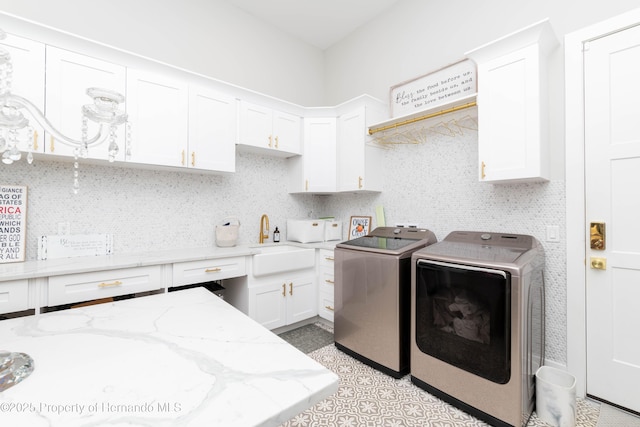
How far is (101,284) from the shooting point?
6.45 ft

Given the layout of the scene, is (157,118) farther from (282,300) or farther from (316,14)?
(316,14)

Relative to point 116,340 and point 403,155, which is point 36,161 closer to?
point 116,340

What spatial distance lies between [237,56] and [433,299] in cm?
314

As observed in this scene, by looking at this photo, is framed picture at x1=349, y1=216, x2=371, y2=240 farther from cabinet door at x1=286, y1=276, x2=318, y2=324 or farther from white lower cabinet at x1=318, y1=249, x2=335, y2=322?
cabinet door at x1=286, y1=276, x2=318, y2=324

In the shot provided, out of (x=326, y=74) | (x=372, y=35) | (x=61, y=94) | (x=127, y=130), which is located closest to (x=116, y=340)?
(x=127, y=130)

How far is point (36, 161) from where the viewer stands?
220 centimetres

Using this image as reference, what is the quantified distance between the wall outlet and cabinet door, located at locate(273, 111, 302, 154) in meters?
1.90

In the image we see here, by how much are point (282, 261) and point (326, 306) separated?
69 cm

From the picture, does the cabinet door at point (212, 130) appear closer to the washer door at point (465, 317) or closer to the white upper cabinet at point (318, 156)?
the white upper cabinet at point (318, 156)

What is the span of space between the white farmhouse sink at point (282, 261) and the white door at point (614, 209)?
217cm

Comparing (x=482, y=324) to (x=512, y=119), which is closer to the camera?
(x=482, y=324)

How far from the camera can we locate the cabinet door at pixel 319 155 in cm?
333

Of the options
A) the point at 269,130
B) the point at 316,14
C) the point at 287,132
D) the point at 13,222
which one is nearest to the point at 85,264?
the point at 13,222

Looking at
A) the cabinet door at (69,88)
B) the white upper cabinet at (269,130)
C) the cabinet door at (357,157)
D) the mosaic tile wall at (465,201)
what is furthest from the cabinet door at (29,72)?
the mosaic tile wall at (465,201)
